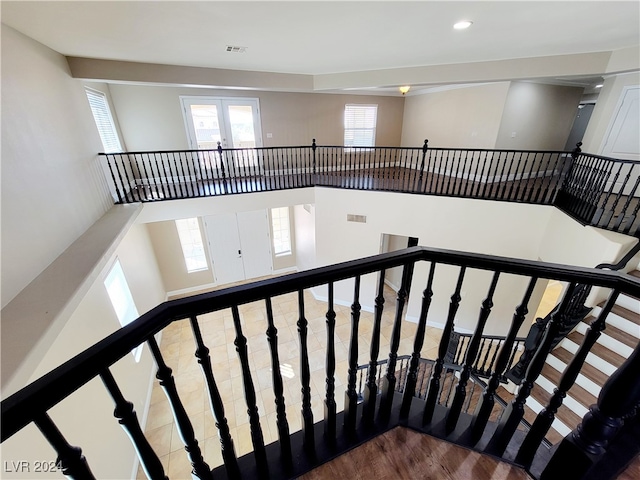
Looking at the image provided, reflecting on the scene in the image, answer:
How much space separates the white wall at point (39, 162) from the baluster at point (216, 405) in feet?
7.91

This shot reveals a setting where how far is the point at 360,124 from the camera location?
7.54m

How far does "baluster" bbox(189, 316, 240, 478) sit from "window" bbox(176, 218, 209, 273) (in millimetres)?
6313

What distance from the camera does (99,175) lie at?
4.17 meters

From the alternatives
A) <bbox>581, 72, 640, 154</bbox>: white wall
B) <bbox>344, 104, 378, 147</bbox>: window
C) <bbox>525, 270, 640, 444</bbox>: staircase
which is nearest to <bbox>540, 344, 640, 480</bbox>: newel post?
<bbox>525, 270, 640, 444</bbox>: staircase

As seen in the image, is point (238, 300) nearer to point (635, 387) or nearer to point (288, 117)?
point (635, 387)

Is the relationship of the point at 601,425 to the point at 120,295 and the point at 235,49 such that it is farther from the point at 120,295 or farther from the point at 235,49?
the point at 120,295

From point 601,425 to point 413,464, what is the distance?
0.69m

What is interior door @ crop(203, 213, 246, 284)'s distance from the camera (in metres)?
6.84

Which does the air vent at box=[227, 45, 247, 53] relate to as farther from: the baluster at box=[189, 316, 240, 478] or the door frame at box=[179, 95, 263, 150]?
the baluster at box=[189, 316, 240, 478]

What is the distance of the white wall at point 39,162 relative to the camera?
7.63 ft

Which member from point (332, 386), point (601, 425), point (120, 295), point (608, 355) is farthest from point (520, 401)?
point (120, 295)

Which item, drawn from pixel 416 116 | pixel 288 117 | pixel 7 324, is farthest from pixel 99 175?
pixel 416 116

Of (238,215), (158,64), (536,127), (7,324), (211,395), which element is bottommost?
(238,215)

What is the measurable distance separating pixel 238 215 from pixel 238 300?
21.2 feet
